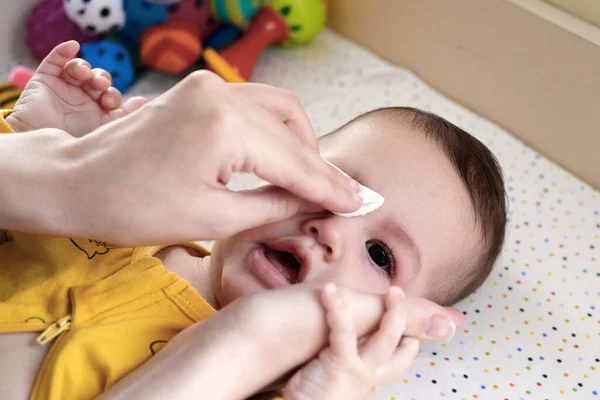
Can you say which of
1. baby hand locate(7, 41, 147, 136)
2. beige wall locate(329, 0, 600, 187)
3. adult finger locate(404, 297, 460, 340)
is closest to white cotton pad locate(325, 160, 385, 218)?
adult finger locate(404, 297, 460, 340)

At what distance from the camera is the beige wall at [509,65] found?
1381 mm

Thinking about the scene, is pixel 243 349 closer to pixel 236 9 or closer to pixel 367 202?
pixel 367 202

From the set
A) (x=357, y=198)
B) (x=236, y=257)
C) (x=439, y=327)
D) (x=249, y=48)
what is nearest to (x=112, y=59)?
(x=249, y=48)

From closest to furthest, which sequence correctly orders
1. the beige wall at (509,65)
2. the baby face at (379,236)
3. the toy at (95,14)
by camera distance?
the baby face at (379,236) → the beige wall at (509,65) → the toy at (95,14)

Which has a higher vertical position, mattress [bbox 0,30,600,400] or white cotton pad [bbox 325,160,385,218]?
white cotton pad [bbox 325,160,385,218]

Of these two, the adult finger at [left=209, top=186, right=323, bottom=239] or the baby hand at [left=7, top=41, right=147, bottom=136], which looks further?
the baby hand at [left=7, top=41, right=147, bottom=136]

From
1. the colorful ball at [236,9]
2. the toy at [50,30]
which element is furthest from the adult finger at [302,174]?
the toy at [50,30]

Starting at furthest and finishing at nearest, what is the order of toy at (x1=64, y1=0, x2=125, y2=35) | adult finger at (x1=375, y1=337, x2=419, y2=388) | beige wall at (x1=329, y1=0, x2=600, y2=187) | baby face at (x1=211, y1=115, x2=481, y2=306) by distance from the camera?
toy at (x1=64, y1=0, x2=125, y2=35) < beige wall at (x1=329, y1=0, x2=600, y2=187) < baby face at (x1=211, y1=115, x2=481, y2=306) < adult finger at (x1=375, y1=337, x2=419, y2=388)

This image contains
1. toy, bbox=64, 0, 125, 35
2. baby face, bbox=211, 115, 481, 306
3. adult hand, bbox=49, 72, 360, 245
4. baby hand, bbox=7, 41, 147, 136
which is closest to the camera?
adult hand, bbox=49, 72, 360, 245

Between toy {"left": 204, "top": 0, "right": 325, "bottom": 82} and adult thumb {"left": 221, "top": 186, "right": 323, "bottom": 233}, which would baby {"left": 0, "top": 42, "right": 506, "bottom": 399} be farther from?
toy {"left": 204, "top": 0, "right": 325, "bottom": 82}

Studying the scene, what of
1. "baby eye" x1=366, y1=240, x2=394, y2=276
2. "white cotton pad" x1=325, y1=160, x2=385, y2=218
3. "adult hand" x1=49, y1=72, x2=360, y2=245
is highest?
"adult hand" x1=49, y1=72, x2=360, y2=245

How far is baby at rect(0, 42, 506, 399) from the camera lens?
0.88 meters

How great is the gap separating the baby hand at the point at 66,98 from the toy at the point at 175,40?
1.86ft

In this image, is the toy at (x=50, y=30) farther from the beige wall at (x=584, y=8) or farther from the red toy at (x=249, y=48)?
the beige wall at (x=584, y=8)
